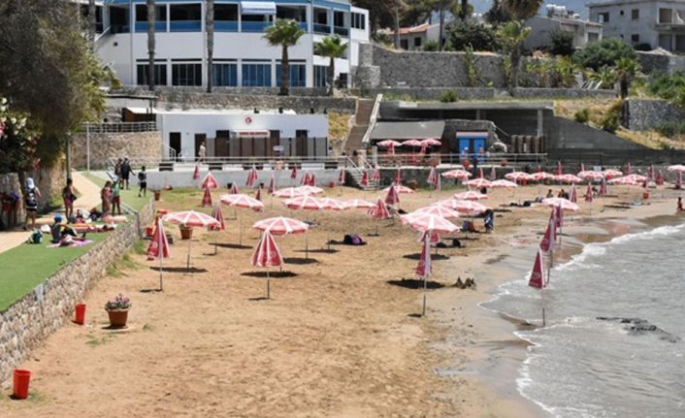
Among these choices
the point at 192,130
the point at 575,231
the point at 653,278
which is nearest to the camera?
the point at 653,278

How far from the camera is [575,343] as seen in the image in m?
24.5

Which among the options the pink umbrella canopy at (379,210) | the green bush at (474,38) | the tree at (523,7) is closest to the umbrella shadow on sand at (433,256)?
the pink umbrella canopy at (379,210)

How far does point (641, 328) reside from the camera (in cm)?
2641

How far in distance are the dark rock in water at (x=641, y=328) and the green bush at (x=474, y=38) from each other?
2620 inches

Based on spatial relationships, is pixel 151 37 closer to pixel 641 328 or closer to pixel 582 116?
pixel 582 116

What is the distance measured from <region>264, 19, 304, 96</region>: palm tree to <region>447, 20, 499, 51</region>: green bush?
21.5m

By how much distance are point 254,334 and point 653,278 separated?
16976mm

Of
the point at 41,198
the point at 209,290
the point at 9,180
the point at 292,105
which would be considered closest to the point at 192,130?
the point at 292,105

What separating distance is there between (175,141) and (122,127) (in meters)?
4.83

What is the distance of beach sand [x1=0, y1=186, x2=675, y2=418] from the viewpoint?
18.0 meters

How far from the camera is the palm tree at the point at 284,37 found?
2857 inches

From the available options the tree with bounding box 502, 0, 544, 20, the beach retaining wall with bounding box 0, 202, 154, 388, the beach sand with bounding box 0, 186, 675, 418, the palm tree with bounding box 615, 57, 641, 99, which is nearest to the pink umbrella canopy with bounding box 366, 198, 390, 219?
the beach sand with bounding box 0, 186, 675, 418

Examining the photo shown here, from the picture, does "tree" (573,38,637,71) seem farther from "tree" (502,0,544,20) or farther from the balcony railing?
the balcony railing

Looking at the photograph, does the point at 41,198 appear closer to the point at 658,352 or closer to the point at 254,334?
the point at 254,334
